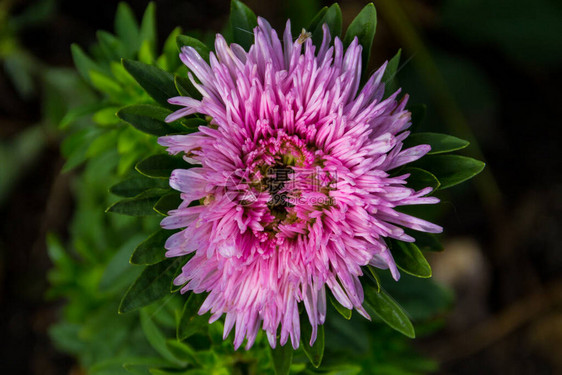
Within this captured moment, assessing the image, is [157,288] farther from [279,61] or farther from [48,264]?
[48,264]

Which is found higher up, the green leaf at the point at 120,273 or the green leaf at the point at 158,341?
the green leaf at the point at 120,273

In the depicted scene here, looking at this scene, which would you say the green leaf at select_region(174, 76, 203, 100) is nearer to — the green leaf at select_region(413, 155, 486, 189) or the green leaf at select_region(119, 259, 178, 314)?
the green leaf at select_region(119, 259, 178, 314)

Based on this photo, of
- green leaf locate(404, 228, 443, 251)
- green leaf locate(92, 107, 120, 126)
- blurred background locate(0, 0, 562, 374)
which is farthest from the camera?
blurred background locate(0, 0, 562, 374)

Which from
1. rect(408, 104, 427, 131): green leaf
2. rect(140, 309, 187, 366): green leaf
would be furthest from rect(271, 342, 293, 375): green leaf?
rect(408, 104, 427, 131): green leaf

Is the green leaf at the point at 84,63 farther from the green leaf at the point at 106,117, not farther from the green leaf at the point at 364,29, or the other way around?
the green leaf at the point at 364,29

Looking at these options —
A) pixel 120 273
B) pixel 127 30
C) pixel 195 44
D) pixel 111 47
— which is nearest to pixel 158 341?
pixel 120 273

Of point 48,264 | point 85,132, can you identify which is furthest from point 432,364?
point 48,264

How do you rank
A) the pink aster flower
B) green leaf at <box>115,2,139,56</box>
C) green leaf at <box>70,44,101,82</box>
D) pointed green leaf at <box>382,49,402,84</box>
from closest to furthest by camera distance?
the pink aster flower < pointed green leaf at <box>382,49,402,84</box> < green leaf at <box>70,44,101,82</box> < green leaf at <box>115,2,139,56</box>

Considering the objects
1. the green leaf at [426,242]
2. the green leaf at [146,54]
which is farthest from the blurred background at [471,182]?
the green leaf at [426,242]
